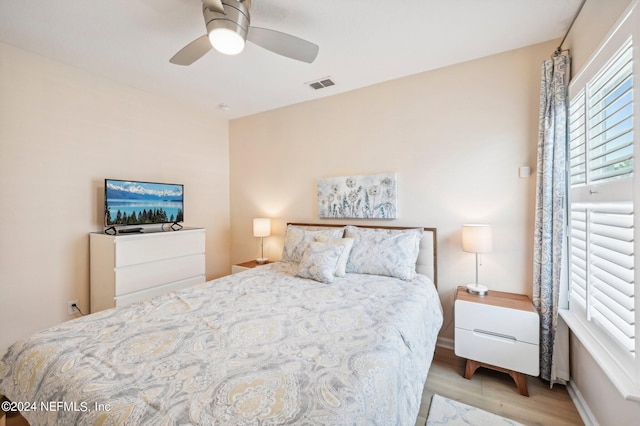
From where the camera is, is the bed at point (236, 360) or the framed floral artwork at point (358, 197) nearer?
the bed at point (236, 360)

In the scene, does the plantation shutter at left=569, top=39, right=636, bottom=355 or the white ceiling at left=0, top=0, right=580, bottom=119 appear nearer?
the plantation shutter at left=569, top=39, right=636, bottom=355

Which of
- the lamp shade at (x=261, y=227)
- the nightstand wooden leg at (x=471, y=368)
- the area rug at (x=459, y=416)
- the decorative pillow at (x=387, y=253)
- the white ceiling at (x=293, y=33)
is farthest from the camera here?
the lamp shade at (x=261, y=227)

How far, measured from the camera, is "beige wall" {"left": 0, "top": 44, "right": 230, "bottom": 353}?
225cm

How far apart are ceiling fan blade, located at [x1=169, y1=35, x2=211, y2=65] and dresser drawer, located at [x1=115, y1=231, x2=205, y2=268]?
1662 millimetres

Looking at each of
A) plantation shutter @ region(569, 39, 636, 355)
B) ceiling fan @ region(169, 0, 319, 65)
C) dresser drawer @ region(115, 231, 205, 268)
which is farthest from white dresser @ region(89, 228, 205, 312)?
plantation shutter @ region(569, 39, 636, 355)

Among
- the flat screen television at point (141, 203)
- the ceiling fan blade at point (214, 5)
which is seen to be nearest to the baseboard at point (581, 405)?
the ceiling fan blade at point (214, 5)

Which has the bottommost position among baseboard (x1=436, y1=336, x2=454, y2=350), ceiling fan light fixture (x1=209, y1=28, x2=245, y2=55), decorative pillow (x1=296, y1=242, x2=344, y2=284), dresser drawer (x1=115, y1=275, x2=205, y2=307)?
baseboard (x1=436, y1=336, x2=454, y2=350)

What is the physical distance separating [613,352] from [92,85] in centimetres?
441

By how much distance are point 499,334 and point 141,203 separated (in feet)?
11.5

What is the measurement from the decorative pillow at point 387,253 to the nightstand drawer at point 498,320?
18.3 inches

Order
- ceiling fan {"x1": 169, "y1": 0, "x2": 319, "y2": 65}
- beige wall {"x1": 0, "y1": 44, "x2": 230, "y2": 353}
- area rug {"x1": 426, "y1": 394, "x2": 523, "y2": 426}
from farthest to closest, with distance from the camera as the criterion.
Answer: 1. beige wall {"x1": 0, "y1": 44, "x2": 230, "y2": 353}
2. area rug {"x1": 426, "y1": 394, "x2": 523, "y2": 426}
3. ceiling fan {"x1": 169, "y1": 0, "x2": 319, "y2": 65}

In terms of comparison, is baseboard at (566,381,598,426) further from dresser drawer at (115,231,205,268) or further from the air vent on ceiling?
dresser drawer at (115,231,205,268)

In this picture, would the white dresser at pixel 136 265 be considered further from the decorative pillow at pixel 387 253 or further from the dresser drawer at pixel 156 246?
the decorative pillow at pixel 387 253

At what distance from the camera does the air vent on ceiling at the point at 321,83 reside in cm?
281
